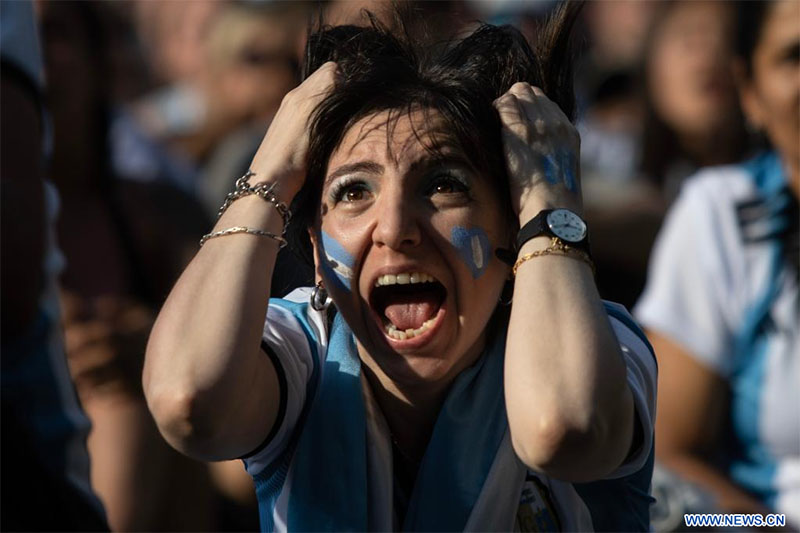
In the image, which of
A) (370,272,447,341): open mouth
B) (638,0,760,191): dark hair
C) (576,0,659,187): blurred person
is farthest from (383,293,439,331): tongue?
(576,0,659,187): blurred person

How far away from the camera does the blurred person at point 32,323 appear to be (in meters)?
2.72

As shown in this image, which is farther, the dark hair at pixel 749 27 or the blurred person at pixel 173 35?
the blurred person at pixel 173 35

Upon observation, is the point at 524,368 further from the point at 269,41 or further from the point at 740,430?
the point at 269,41

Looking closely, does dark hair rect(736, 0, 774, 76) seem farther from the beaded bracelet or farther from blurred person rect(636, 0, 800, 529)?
the beaded bracelet

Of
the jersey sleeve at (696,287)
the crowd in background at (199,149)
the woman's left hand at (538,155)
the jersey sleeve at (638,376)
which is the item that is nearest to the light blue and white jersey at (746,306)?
the jersey sleeve at (696,287)

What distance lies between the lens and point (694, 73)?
5945 mm

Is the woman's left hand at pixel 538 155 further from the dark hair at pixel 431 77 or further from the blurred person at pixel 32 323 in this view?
the blurred person at pixel 32 323

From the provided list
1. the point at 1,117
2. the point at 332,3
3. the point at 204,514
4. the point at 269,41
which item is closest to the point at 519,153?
the point at 332,3

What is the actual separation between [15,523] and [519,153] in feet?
4.11

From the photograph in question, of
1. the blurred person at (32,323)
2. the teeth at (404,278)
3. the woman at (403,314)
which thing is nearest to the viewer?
the woman at (403,314)

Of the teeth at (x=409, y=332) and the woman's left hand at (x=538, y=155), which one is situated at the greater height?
the woman's left hand at (x=538, y=155)

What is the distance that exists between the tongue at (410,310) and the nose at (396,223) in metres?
0.11

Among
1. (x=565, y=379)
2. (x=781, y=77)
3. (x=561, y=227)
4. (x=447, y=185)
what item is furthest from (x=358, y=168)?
(x=781, y=77)

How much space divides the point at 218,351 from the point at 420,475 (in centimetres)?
45
